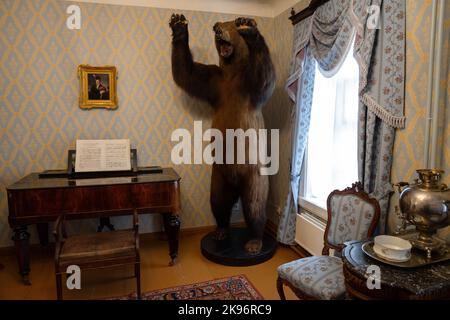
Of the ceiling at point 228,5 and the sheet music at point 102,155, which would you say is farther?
the ceiling at point 228,5

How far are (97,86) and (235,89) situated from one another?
1346 mm

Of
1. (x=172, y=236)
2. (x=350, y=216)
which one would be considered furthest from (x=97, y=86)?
(x=350, y=216)

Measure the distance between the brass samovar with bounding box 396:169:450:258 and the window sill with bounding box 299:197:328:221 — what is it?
1.13m

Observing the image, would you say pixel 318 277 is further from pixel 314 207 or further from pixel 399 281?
pixel 314 207

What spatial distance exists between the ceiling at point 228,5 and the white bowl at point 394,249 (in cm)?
236

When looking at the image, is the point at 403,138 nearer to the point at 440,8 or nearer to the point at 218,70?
the point at 440,8

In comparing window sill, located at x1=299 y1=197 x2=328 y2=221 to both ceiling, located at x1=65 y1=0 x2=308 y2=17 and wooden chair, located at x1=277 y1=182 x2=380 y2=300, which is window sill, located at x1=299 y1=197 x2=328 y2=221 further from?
ceiling, located at x1=65 y1=0 x2=308 y2=17

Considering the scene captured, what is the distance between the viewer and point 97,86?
2910mm

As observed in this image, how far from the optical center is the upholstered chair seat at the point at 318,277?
158 centimetres

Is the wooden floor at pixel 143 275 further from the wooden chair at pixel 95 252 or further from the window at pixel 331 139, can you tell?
the window at pixel 331 139

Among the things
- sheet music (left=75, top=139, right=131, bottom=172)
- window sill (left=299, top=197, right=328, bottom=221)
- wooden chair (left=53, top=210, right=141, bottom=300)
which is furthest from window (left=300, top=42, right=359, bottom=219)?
sheet music (left=75, top=139, right=131, bottom=172)

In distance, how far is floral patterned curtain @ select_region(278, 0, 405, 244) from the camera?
1743 mm

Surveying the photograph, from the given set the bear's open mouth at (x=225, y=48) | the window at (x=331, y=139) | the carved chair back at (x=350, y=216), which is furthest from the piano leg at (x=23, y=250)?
the window at (x=331, y=139)
